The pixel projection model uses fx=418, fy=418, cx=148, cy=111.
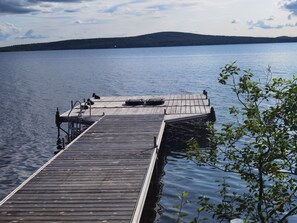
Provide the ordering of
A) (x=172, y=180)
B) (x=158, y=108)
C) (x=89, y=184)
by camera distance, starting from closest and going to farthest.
Answer: (x=89, y=184)
(x=172, y=180)
(x=158, y=108)

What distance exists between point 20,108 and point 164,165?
25.7m

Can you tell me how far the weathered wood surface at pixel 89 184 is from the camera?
10.5 m

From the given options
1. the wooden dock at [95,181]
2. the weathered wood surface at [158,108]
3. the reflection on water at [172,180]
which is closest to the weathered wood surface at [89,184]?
the wooden dock at [95,181]

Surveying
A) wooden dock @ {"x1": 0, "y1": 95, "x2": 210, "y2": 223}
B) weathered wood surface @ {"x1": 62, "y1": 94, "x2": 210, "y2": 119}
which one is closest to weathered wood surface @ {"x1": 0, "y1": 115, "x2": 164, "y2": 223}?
wooden dock @ {"x1": 0, "y1": 95, "x2": 210, "y2": 223}

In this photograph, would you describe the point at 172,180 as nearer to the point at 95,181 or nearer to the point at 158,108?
the point at 95,181

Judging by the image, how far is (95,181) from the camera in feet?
43.0

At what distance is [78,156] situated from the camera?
16406 millimetres

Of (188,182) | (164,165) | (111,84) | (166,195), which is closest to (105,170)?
(166,195)

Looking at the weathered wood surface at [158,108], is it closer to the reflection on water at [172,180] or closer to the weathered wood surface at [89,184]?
the reflection on water at [172,180]

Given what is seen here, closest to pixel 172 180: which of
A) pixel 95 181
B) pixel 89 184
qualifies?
pixel 95 181

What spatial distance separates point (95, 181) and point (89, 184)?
1.07 ft

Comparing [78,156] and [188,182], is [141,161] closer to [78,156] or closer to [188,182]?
[78,156]

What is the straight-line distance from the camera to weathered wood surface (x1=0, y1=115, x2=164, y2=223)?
415 inches

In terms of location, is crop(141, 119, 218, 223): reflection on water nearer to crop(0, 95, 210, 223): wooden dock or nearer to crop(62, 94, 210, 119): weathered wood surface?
crop(62, 94, 210, 119): weathered wood surface
